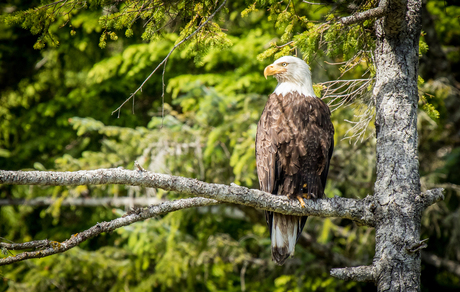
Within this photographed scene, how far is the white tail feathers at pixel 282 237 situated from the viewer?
3.74m

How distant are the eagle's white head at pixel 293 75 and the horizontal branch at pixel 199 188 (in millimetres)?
1091

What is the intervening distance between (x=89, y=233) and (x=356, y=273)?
65.0 inches

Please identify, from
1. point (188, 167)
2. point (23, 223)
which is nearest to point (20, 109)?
point (23, 223)

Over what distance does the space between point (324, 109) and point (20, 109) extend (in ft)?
24.4

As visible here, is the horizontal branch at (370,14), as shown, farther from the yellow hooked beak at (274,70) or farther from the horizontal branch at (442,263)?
the horizontal branch at (442,263)

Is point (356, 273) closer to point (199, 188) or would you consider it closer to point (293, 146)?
point (199, 188)

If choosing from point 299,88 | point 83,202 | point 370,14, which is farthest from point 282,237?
point 83,202

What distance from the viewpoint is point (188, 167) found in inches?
234

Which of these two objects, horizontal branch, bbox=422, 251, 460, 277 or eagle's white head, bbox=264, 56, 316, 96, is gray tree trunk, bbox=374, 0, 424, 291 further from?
horizontal branch, bbox=422, 251, 460, 277

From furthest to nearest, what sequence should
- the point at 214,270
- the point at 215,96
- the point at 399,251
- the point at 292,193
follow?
the point at 214,270 < the point at 215,96 < the point at 292,193 < the point at 399,251

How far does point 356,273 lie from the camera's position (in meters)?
2.55

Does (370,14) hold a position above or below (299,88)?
above

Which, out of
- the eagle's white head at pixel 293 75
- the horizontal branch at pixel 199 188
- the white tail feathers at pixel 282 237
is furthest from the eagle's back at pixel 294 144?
the horizontal branch at pixel 199 188

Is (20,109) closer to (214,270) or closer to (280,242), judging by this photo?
(214,270)
